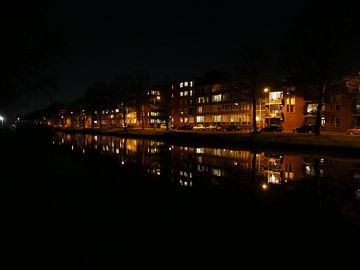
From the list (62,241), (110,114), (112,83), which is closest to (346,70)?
(62,241)

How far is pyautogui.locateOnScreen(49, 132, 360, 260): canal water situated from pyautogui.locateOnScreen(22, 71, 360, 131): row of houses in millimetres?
45957

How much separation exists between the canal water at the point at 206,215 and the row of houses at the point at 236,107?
45957mm

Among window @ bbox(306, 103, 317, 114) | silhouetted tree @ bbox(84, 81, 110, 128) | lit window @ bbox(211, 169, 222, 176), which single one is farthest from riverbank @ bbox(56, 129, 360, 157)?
silhouetted tree @ bbox(84, 81, 110, 128)

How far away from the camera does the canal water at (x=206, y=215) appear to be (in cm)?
800

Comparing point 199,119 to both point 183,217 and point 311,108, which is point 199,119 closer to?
point 311,108

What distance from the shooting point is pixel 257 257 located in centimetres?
752

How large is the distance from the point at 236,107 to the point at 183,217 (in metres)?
101

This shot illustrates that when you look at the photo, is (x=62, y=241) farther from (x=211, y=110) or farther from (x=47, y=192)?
(x=211, y=110)

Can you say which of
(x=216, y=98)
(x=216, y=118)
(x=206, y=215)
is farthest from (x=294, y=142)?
(x=216, y=98)

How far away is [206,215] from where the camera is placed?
1091 centimetres

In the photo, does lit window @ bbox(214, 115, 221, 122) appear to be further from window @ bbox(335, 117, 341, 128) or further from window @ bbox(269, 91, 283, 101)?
window @ bbox(335, 117, 341, 128)

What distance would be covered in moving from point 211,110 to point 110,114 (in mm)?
90061

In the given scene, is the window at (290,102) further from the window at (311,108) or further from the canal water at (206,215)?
the canal water at (206,215)

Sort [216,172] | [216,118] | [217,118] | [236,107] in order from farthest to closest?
[216,118] < [217,118] < [236,107] < [216,172]
